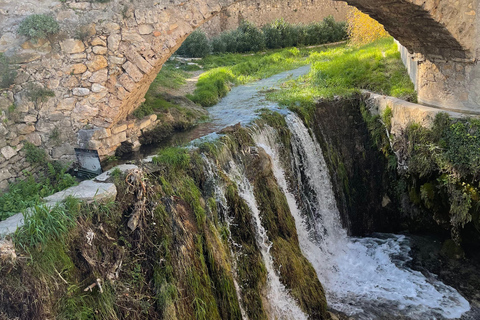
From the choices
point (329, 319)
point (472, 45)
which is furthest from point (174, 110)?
point (472, 45)

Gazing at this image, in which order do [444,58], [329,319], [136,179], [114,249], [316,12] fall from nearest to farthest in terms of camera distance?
[114,249] < [136,179] < [329,319] < [444,58] < [316,12]

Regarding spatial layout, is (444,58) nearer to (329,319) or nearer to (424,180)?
(424,180)

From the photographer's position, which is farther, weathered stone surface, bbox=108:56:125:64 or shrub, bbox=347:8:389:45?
shrub, bbox=347:8:389:45

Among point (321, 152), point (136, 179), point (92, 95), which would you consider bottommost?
point (321, 152)

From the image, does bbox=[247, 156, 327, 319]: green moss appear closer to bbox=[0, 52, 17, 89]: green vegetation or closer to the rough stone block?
the rough stone block

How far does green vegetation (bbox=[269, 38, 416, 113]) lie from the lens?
321 inches

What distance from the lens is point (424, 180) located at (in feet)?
22.4

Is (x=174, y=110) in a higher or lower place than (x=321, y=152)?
higher

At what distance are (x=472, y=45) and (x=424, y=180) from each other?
91.7 inches

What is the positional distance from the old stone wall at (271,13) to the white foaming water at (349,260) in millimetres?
14407

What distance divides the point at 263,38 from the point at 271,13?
4.34 metres

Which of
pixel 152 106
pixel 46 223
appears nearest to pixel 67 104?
pixel 152 106

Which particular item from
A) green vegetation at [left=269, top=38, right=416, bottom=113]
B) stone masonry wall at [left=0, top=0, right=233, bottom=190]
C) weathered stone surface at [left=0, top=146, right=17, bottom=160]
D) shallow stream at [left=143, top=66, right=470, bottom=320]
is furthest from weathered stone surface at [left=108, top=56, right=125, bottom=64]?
green vegetation at [left=269, top=38, right=416, bottom=113]

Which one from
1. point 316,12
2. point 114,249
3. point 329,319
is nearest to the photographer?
point 114,249
